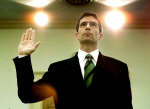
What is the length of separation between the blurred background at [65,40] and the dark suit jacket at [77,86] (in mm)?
2675

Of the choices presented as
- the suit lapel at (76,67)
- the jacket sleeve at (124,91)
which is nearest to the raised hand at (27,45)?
the suit lapel at (76,67)

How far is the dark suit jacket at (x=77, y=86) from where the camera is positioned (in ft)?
4.07

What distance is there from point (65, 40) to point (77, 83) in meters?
3.05

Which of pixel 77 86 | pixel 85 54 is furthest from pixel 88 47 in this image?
pixel 77 86

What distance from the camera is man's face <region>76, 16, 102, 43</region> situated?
146 cm

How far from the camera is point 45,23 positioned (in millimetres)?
4312

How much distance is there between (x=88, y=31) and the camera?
147 cm

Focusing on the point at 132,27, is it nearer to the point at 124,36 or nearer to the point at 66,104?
the point at 124,36

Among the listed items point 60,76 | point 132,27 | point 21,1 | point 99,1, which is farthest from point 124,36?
point 60,76

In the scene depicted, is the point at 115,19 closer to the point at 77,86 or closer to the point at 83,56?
the point at 83,56

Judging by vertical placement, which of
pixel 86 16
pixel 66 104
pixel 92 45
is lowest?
pixel 66 104

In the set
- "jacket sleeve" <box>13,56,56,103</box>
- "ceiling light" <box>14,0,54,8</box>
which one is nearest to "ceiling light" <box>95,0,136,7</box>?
"ceiling light" <box>14,0,54,8</box>

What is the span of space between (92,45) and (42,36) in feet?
9.64

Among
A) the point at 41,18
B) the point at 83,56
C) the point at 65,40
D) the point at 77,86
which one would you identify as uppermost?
the point at 41,18
